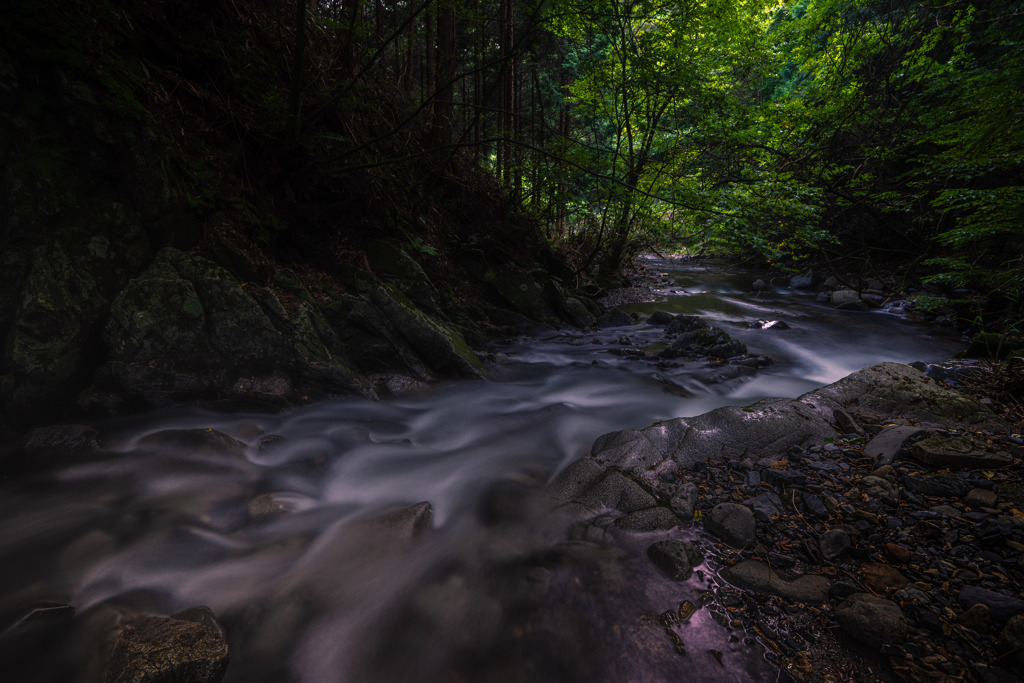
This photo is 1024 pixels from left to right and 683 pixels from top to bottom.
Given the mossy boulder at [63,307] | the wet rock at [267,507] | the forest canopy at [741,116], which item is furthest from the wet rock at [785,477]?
the mossy boulder at [63,307]

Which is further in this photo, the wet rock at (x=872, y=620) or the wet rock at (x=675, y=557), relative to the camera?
the wet rock at (x=675, y=557)

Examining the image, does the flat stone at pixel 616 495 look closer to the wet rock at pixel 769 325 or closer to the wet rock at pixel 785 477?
the wet rock at pixel 785 477

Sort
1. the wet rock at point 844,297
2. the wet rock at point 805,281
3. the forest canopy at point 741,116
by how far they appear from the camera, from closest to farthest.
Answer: the forest canopy at point 741,116 → the wet rock at point 844,297 → the wet rock at point 805,281

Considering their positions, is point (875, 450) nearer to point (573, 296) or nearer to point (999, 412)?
point (999, 412)

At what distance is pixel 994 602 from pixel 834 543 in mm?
560

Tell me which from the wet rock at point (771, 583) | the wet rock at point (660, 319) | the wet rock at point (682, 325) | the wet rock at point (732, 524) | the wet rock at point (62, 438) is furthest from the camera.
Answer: the wet rock at point (660, 319)

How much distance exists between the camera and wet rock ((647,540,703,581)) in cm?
226

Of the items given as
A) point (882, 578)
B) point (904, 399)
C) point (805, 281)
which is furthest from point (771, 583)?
point (805, 281)

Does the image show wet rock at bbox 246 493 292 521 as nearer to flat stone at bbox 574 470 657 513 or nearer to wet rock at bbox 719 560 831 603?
flat stone at bbox 574 470 657 513

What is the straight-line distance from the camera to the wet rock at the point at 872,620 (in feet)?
5.80

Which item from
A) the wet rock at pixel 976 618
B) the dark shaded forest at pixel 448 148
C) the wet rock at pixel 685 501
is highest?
the dark shaded forest at pixel 448 148

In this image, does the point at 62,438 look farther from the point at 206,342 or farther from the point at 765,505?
the point at 765,505

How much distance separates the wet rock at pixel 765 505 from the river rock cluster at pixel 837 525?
0.03ft

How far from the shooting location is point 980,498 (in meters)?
2.33
